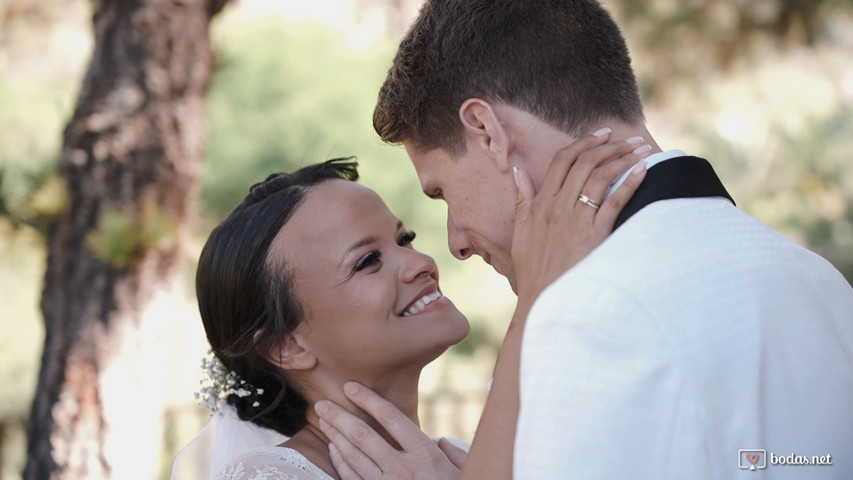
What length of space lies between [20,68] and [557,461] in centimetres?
617

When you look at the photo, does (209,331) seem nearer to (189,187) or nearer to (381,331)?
(381,331)

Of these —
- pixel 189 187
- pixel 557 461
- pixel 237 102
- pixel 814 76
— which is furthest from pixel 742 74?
pixel 557 461

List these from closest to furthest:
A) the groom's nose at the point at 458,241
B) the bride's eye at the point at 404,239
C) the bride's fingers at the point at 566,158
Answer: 1. the bride's fingers at the point at 566,158
2. the groom's nose at the point at 458,241
3. the bride's eye at the point at 404,239

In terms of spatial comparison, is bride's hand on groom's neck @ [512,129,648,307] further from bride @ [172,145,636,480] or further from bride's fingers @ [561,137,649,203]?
bride @ [172,145,636,480]

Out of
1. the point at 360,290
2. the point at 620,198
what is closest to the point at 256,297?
the point at 360,290

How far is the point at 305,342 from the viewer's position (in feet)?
8.76

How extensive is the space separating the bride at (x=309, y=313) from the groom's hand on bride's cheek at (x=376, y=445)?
7 centimetres

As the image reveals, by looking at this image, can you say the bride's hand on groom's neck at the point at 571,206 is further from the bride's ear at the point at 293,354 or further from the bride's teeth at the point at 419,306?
the bride's ear at the point at 293,354

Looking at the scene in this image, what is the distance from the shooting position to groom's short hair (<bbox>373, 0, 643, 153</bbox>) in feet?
6.22
